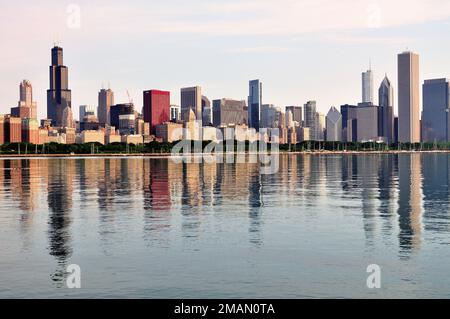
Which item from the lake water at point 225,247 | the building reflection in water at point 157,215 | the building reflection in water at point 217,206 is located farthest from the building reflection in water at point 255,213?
the building reflection in water at point 157,215

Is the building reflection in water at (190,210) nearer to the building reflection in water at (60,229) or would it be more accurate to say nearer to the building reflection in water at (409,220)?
the building reflection in water at (60,229)

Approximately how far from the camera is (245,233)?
138 ft

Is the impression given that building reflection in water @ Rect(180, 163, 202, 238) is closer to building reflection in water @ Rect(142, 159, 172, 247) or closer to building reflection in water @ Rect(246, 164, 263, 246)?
building reflection in water @ Rect(142, 159, 172, 247)

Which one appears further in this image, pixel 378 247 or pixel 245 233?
pixel 245 233

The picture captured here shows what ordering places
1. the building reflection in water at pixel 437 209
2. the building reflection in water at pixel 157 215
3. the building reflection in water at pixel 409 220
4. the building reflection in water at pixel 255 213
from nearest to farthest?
the building reflection in water at pixel 409 220, the building reflection in water at pixel 157 215, the building reflection in water at pixel 255 213, the building reflection in water at pixel 437 209

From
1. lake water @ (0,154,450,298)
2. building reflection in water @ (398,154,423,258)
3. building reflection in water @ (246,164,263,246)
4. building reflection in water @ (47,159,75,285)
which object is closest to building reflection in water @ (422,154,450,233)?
lake water @ (0,154,450,298)

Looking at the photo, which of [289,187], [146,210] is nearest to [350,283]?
[146,210]

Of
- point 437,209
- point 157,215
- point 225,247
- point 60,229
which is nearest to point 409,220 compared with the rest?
point 437,209

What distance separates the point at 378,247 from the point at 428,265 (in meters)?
5.30

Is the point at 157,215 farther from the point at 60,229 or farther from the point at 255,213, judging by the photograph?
the point at 60,229

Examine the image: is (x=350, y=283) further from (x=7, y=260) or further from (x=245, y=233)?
(x=7, y=260)
